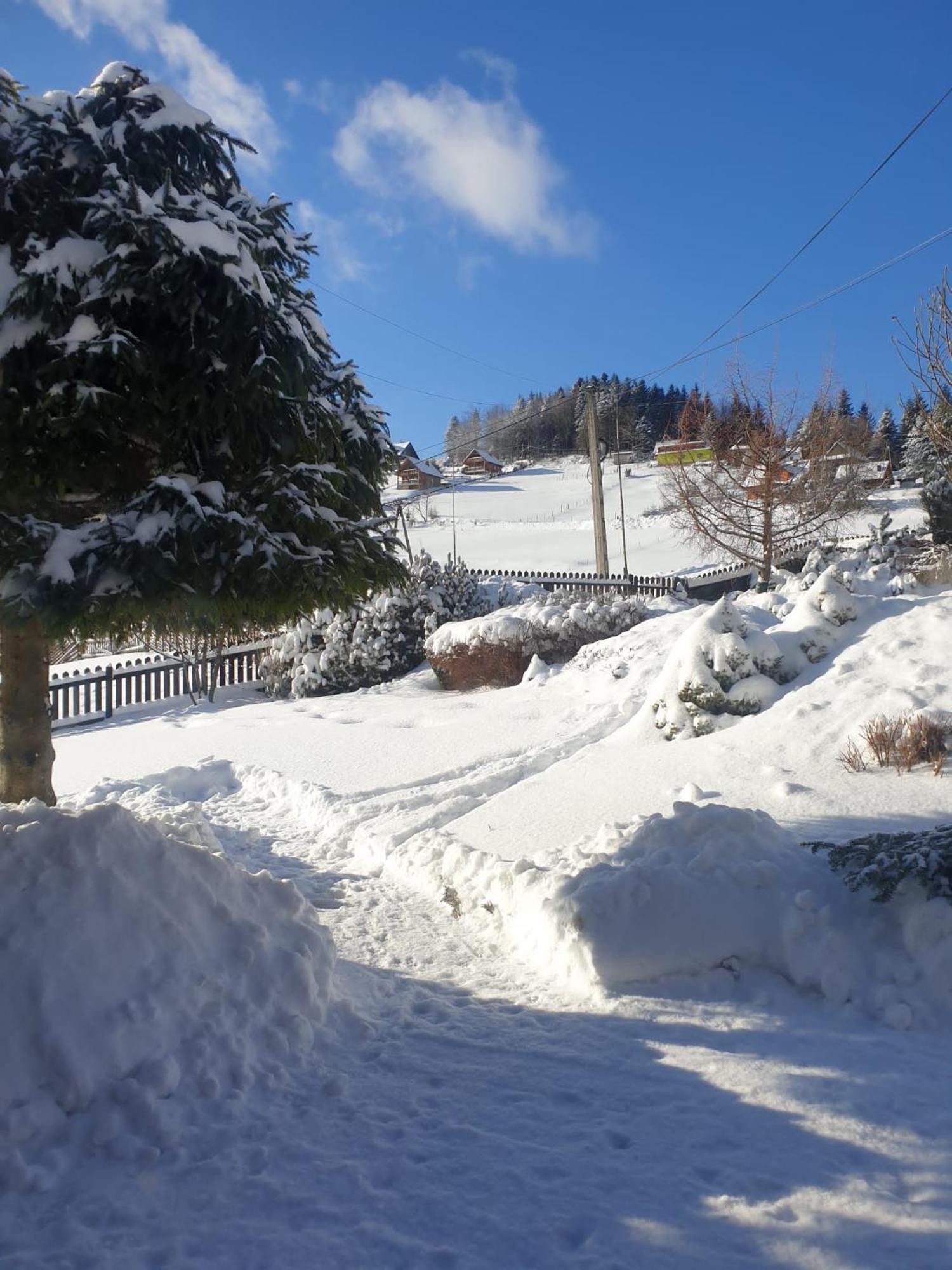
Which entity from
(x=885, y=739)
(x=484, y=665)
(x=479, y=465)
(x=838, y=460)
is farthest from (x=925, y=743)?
(x=479, y=465)

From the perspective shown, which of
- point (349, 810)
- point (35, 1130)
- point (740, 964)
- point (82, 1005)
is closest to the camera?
point (35, 1130)

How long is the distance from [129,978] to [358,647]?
10710 millimetres

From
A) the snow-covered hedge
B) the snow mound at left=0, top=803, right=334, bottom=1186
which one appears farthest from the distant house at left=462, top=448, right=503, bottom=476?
the snow mound at left=0, top=803, right=334, bottom=1186

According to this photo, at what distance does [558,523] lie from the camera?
46.8 m

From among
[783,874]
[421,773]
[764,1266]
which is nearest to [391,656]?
[421,773]

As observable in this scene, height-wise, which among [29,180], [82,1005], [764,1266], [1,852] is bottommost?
[764,1266]

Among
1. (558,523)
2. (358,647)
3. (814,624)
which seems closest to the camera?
(814,624)

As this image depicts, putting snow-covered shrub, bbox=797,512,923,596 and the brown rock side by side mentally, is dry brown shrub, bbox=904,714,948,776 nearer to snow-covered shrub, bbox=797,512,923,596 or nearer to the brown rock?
snow-covered shrub, bbox=797,512,923,596

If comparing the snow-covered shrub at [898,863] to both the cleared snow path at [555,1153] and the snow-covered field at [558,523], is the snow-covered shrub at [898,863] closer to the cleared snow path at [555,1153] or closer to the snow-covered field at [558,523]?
the cleared snow path at [555,1153]

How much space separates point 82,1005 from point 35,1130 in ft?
1.32

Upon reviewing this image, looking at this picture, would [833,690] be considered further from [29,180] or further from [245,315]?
[29,180]

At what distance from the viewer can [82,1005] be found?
2955mm

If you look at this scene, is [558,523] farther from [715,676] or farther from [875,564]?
[715,676]

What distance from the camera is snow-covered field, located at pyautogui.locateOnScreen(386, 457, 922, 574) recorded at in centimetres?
3431
